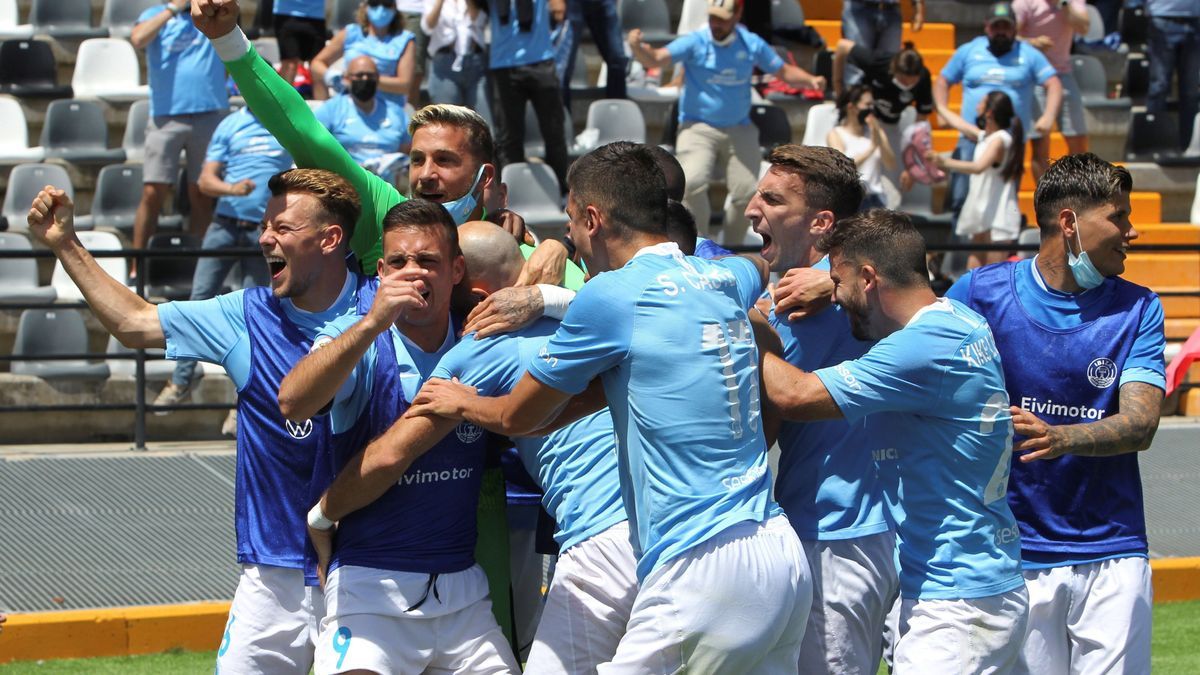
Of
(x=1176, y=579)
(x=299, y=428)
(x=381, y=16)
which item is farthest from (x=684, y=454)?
(x=381, y=16)

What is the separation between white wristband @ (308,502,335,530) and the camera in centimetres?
479

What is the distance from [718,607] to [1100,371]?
180 centimetres

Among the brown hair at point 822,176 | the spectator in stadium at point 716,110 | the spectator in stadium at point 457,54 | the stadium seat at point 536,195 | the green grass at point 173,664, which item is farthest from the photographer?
the spectator in stadium at point 716,110

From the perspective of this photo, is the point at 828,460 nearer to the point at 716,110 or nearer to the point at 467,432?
the point at 467,432

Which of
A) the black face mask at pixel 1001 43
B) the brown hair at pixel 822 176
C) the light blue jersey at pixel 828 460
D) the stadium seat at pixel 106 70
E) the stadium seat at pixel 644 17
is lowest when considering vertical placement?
the stadium seat at pixel 106 70

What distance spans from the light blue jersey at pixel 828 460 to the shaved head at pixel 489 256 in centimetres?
83

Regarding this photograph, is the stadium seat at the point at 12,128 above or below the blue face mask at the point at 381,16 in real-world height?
below

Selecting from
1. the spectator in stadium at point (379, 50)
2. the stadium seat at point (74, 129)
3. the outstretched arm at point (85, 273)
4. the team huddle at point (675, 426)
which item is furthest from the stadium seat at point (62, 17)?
the outstretched arm at point (85, 273)

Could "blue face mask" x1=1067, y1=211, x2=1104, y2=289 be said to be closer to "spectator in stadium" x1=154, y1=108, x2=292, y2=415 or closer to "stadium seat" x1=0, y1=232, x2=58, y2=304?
"spectator in stadium" x1=154, y1=108, x2=292, y2=415

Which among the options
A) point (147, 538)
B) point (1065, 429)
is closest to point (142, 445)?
point (147, 538)

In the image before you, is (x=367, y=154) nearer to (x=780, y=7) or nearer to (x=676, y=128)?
(x=676, y=128)

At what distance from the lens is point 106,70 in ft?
47.8

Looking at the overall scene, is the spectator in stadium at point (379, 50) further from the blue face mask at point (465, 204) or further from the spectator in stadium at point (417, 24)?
the blue face mask at point (465, 204)

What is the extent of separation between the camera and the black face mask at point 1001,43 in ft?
47.5
